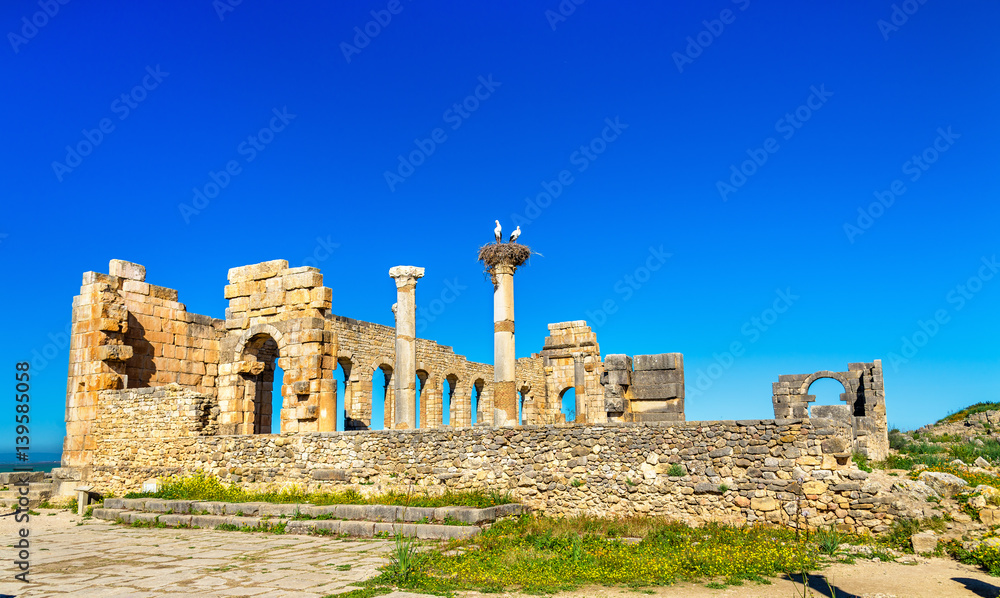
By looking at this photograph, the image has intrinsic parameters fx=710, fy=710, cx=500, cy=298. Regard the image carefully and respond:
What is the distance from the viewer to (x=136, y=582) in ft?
23.9

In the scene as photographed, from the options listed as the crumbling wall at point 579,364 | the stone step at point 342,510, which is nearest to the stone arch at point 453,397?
the crumbling wall at point 579,364

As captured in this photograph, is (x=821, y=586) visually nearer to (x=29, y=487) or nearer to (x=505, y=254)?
(x=505, y=254)

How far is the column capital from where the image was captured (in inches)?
746

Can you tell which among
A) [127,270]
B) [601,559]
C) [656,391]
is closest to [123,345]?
[127,270]

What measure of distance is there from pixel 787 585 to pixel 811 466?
10.1 ft

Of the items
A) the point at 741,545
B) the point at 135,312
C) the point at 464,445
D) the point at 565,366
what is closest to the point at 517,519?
the point at 464,445

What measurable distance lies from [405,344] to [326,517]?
851cm

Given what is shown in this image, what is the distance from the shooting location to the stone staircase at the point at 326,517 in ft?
33.2

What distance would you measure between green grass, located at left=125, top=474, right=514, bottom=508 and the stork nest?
20.2 ft

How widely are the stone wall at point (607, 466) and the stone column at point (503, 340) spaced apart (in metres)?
4.20

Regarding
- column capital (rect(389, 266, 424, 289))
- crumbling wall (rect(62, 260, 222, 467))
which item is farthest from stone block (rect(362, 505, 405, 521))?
column capital (rect(389, 266, 424, 289))

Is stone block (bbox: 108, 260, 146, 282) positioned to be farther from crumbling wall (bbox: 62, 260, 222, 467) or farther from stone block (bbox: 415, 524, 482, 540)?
stone block (bbox: 415, 524, 482, 540)

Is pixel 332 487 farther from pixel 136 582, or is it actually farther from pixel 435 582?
pixel 435 582

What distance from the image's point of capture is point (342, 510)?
1109 centimetres
